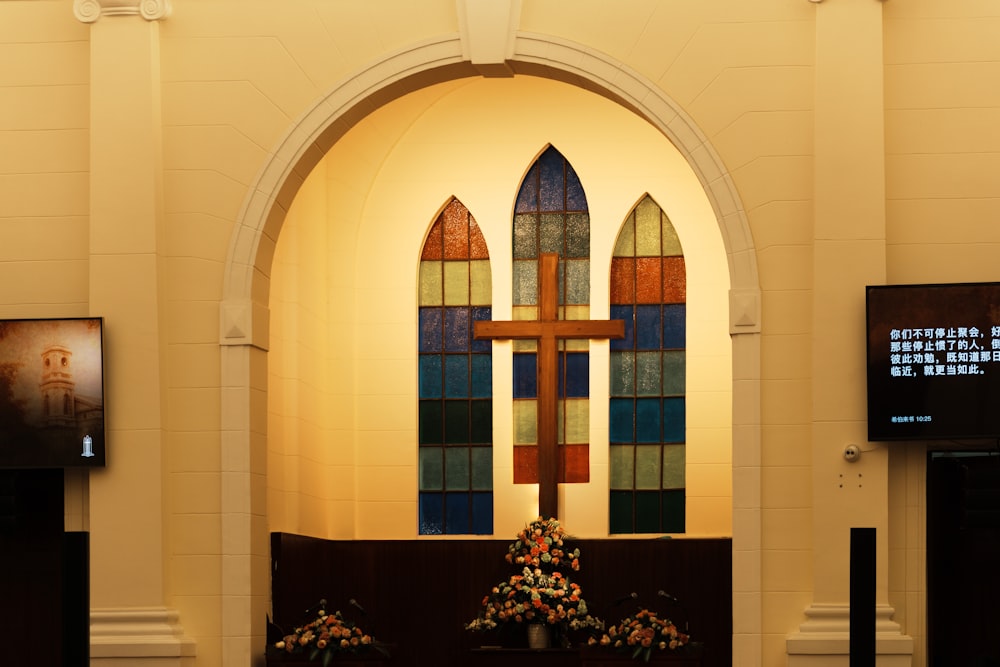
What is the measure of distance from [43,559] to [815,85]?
573 cm

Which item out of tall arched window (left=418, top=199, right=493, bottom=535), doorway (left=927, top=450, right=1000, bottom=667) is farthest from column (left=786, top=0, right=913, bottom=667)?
tall arched window (left=418, top=199, right=493, bottom=535)

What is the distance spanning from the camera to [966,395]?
9172 millimetres

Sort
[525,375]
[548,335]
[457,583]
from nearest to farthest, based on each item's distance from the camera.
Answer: [457,583] < [548,335] < [525,375]

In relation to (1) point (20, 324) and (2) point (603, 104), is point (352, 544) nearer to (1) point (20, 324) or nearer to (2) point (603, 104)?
(1) point (20, 324)

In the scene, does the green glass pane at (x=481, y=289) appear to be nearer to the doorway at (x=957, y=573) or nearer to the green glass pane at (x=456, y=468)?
the green glass pane at (x=456, y=468)

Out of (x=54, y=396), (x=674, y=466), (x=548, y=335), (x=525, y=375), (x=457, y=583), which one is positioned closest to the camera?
(x=54, y=396)

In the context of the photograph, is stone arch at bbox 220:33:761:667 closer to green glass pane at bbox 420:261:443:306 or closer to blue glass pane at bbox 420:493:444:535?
blue glass pane at bbox 420:493:444:535

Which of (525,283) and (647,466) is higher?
(525,283)

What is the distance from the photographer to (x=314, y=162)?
10.2 meters

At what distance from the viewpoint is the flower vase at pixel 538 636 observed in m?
10.4

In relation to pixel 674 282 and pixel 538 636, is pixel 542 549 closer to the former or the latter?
pixel 538 636

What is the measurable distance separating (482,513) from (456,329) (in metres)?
1.64

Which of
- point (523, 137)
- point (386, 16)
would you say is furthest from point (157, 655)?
point (523, 137)

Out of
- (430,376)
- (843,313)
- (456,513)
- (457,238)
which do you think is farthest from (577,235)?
(843,313)
